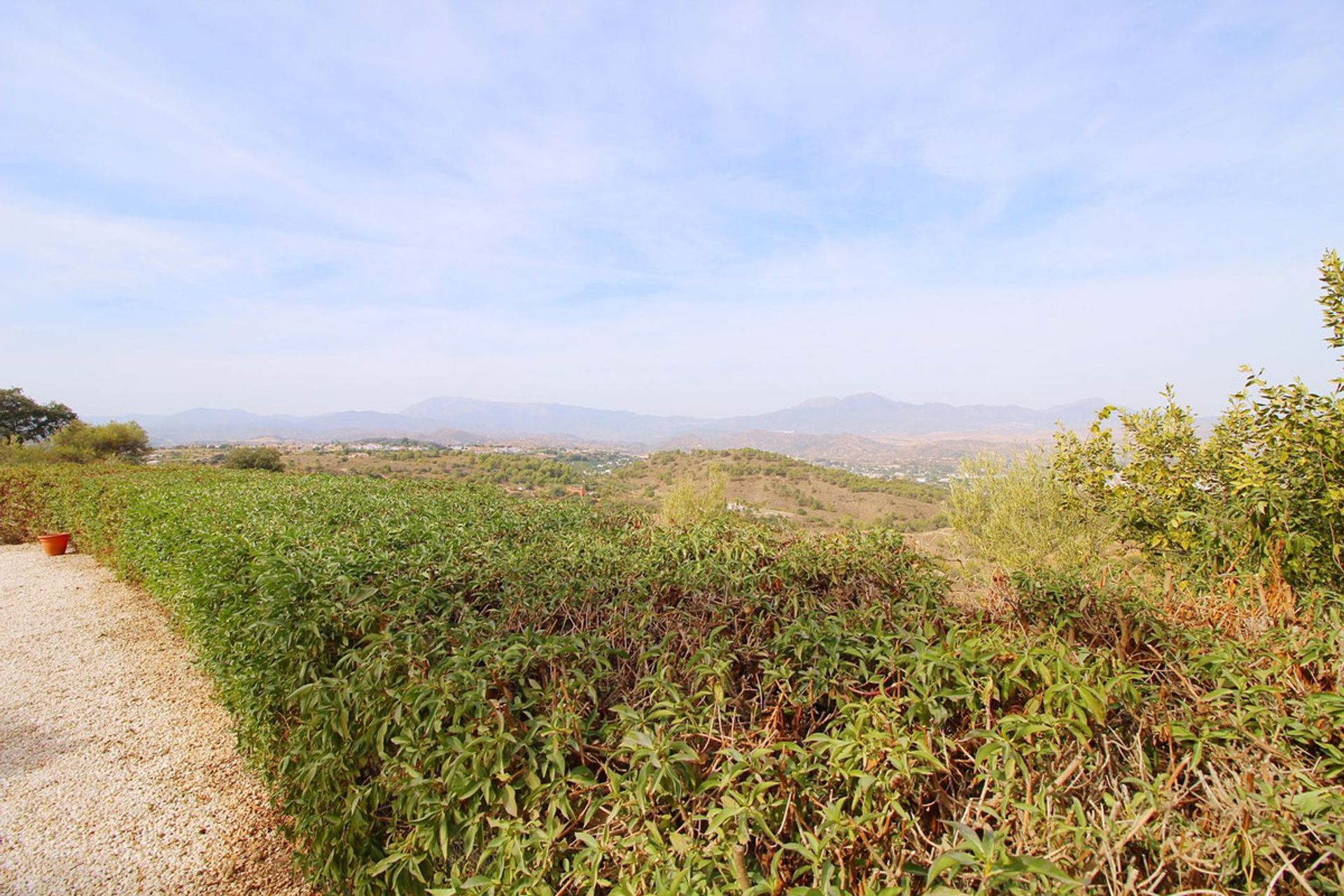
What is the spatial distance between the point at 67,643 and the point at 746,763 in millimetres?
8449

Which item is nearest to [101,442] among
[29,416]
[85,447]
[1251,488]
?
[85,447]

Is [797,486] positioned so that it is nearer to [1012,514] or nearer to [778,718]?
[1012,514]

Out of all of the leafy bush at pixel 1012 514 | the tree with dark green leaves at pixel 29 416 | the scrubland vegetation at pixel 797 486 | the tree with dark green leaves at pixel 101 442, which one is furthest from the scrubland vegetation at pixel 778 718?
the tree with dark green leaves at pixel 29 416

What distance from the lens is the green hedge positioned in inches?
43.9

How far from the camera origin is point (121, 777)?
13.0ft

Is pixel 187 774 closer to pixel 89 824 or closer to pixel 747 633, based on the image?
pixel 89 824

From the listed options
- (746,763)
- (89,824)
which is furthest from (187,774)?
(746,763)

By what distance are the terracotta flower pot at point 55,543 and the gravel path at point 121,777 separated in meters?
4.78

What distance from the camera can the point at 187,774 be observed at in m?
3.95

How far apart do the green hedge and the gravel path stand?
4.11 feet

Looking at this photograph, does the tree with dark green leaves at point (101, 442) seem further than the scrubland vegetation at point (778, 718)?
Yes

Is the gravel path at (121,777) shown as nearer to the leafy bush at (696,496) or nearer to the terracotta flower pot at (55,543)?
the terracotta flower pot at (55,543)

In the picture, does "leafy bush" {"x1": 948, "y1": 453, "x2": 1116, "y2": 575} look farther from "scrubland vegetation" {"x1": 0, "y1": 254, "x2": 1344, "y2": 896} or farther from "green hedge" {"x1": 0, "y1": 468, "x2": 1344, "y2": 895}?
"green hedge" {"x1": 0, "y1": 468, "x2": 1344, "y2": 895}

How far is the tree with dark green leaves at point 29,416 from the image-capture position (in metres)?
35.3
